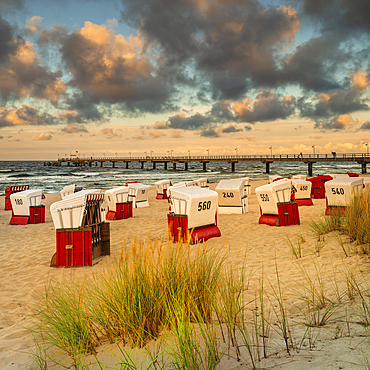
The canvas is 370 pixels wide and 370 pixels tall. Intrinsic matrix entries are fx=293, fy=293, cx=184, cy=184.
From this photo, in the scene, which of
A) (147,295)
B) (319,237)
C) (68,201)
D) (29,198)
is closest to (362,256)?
(319,237)

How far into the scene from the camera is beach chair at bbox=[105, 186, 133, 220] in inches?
540

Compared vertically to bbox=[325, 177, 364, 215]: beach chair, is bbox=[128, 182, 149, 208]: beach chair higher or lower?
lower

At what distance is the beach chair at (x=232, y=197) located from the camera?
Result: 1374cm

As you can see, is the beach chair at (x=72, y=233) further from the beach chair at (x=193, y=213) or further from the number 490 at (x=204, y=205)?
the number 490 at (x=204, y=205)

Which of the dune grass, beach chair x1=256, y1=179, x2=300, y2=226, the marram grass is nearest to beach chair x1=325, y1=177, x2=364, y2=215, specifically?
beach chair x1=256, y1=179, x2=300, y2=226

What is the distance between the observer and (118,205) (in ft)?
45.0

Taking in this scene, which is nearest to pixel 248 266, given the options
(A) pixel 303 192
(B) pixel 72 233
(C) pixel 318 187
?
(B) pixel 72 233

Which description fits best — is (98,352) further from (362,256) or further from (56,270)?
(362,256)

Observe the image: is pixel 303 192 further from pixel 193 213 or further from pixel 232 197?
pixel 193 213

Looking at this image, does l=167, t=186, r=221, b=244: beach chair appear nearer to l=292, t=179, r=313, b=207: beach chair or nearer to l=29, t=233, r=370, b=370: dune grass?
l=29, t=233, r=370, b=370: dune grass

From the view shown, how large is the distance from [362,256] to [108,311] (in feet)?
15.3

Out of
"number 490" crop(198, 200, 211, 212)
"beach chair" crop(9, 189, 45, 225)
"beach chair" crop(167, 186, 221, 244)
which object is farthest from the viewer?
"beach chair" crop(9, 189, 45, 225)

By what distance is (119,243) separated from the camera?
916cm

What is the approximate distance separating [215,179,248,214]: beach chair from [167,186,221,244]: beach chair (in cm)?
515
